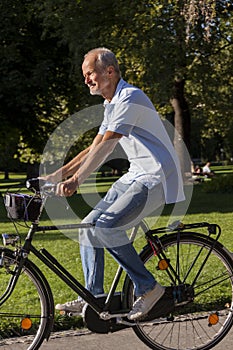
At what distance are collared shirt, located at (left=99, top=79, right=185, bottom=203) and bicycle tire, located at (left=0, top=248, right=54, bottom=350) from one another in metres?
0.84

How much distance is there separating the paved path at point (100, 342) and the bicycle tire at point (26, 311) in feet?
1.05

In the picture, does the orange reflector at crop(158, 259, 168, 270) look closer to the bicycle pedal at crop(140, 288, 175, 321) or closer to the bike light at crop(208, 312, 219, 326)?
the bicycle pedal at crop(140, 288, 175, 321)

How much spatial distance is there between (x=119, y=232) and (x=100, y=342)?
951 mm

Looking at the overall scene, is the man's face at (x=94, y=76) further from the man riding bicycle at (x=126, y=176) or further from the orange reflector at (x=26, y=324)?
the orange reflector at (x=26, y=324)

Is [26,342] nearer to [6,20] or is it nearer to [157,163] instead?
[157,163]

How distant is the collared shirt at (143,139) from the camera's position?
14.0 feet

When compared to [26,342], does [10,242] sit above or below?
above

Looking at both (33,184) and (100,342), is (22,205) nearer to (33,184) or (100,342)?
(33,184)

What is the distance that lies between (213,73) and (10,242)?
79.2ft

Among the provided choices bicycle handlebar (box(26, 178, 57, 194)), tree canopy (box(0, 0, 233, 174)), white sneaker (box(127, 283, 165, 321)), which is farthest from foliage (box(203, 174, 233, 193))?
bicycle handlebar (box(26, 178, 57, 194))

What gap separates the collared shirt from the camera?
4254mm

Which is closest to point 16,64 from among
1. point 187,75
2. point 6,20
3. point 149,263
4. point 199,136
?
point 6,20

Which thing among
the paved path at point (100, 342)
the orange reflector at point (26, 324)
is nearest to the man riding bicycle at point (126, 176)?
the orange reflector at point (26, 324)

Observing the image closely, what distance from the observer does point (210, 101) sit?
1248 inches
